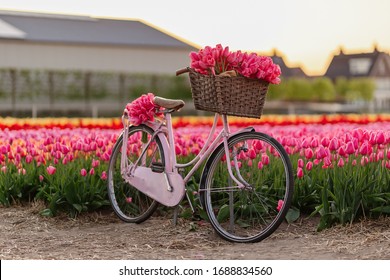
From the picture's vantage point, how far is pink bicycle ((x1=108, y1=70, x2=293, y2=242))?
493 cm

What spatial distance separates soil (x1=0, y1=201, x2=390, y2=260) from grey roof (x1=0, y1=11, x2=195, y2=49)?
2657 centimetres

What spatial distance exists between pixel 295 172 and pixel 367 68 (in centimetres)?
6672

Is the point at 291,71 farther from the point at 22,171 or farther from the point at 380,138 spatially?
the point at 380,138

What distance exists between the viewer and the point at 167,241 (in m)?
5.14

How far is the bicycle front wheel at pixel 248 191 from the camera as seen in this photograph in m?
4.76

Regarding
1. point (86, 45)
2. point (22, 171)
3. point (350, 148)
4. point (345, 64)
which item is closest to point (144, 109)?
point (22, 171)

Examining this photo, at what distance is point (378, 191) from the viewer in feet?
16.8

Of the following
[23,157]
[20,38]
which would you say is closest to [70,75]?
[20,38]

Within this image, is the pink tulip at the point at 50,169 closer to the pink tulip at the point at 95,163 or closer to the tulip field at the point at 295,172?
the tulip field at the point at 295,172

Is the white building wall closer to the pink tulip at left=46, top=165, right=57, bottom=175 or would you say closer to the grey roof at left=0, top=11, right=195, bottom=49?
the grey roof at left=0, top=11, right=195, bottom=49

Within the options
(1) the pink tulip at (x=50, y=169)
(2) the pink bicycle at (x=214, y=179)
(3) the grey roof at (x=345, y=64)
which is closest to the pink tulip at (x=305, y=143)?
(2) the pink bicycle at (x=214, y=179)

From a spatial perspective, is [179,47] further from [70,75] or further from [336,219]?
[336,219]

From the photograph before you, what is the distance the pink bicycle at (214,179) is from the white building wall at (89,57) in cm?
2620

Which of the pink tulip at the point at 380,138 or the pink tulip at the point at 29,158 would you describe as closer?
the pink tulip at the point at 380,138
